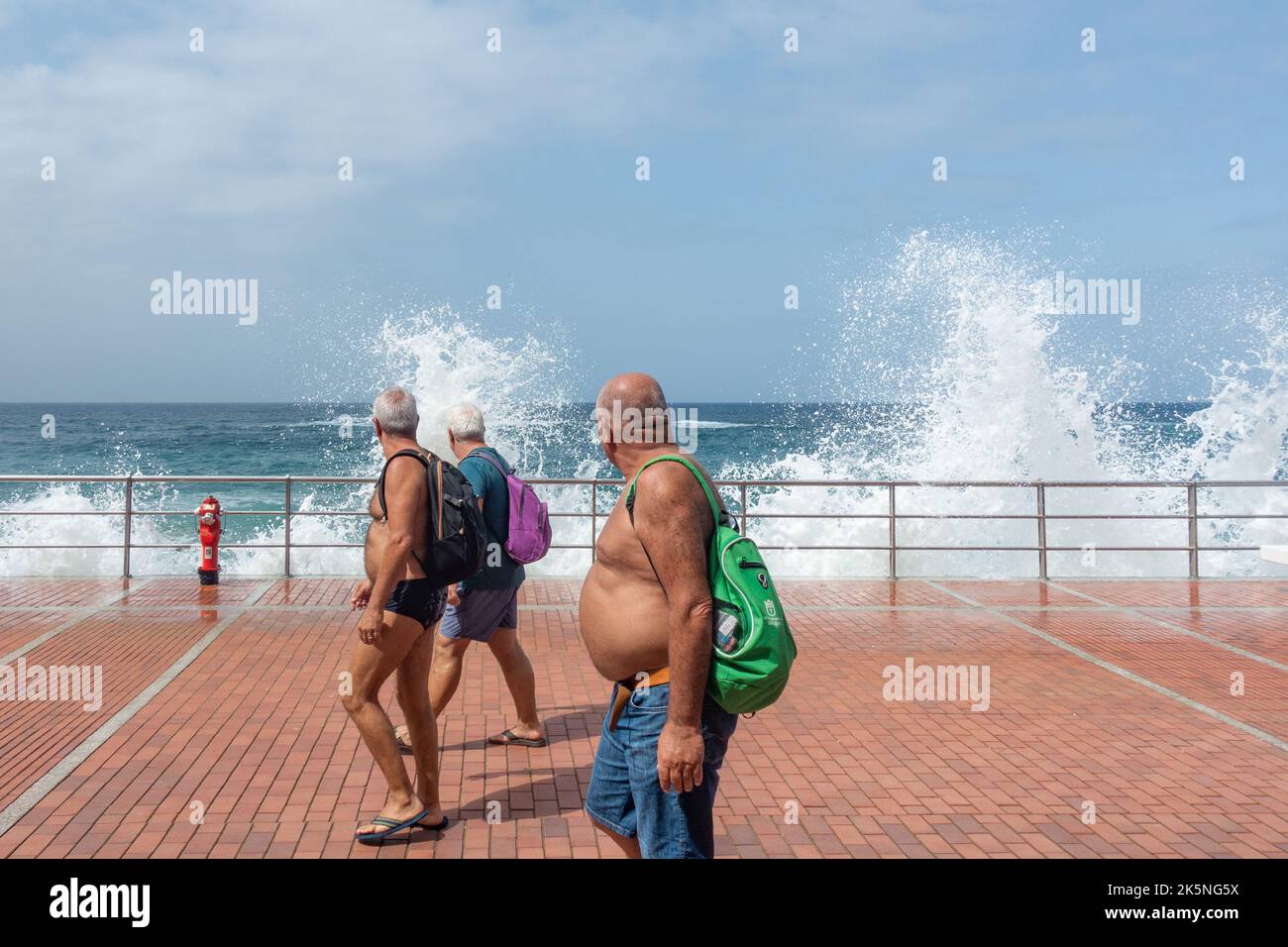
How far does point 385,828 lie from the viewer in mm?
4352

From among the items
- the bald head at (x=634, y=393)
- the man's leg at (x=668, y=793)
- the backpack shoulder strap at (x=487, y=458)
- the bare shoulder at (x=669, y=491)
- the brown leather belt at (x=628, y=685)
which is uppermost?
the bald head at (x=634, y=393)

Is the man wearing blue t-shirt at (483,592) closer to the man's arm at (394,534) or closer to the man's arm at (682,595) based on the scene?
the man's arm at (394,534)

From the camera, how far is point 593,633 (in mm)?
2961

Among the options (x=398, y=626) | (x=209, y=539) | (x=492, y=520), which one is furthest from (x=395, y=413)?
(x=209, y=539)

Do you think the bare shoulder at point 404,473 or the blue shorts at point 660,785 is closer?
the blue shorts at point 660,785

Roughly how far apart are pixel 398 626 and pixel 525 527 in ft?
3.90

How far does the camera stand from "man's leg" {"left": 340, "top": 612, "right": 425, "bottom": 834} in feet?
13.8

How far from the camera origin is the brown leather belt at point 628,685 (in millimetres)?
2834

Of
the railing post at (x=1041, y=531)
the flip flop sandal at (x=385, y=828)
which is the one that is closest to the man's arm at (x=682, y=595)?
the flip flop sandal at (x=385, y=828)

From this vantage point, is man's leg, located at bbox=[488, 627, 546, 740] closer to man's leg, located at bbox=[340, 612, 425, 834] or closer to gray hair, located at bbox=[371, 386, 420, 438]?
man's leg, located at bbox=[340, 612, 425, 834]

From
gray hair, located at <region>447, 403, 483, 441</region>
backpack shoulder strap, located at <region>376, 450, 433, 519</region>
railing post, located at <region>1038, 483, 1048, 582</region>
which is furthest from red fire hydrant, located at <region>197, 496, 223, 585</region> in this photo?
railing post, located at <region>1038, 483, 1048, 582</region>

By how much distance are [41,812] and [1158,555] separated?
52.5 feet

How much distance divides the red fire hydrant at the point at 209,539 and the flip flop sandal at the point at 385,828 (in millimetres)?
7003

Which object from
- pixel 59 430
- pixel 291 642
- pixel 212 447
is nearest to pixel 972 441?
pixel 291 642
